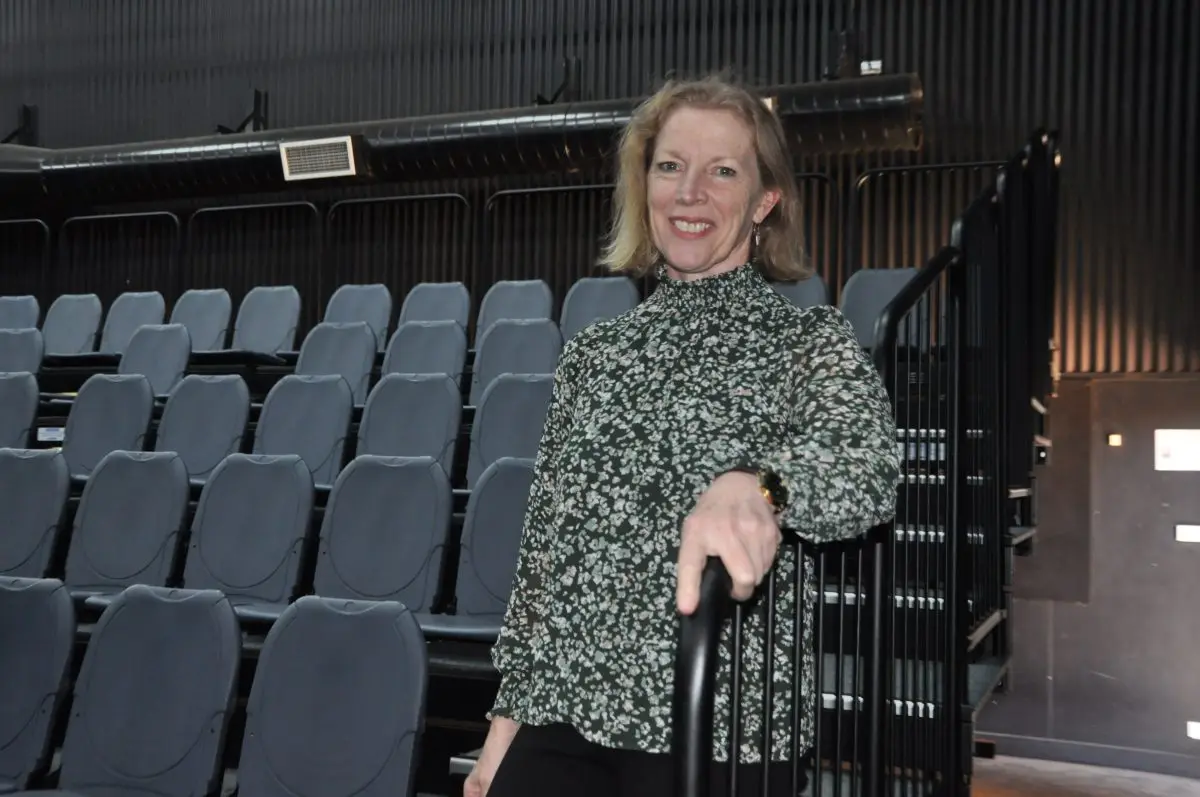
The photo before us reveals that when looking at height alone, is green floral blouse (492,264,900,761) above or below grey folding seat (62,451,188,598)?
above

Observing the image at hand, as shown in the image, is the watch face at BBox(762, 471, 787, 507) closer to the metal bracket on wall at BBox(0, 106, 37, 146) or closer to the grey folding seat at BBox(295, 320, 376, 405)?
the grey folding seat at BBox(295, 320, 376, 405)

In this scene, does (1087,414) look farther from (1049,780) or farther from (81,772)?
(81,772)

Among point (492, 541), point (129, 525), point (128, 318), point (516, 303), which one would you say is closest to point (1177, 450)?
point (516, 303)

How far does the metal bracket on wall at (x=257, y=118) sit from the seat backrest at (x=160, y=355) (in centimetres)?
256

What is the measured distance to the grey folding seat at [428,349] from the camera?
4.84m

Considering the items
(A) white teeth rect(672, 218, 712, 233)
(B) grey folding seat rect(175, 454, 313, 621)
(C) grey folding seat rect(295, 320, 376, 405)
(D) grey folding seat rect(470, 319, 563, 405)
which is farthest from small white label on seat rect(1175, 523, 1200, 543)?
(A) white teeth rect(672, 218, 712, 233)

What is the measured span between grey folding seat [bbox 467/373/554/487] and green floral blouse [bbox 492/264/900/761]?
2392 mm

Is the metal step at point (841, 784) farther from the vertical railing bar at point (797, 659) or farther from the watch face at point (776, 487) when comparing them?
the watch face at point (776, 487)

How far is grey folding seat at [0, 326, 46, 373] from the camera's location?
5.37m

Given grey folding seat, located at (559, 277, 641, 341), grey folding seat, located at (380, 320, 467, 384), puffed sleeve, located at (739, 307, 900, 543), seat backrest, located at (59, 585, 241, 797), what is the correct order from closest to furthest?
1. puffed sleeve, located at (739, 307, 900, 543)
2. seat backrest, located at (59, 585, 241, 797)
3. grey folding seat, located at (380, 320, 467, 384)
4. grey folding seat, located at (559, 277, 641, 341)

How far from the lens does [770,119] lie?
126cm

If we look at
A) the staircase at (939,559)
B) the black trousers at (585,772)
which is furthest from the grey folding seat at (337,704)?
the black trousers at (585,772)

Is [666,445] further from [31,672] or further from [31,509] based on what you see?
[31,509]

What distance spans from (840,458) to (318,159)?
21.5ft
